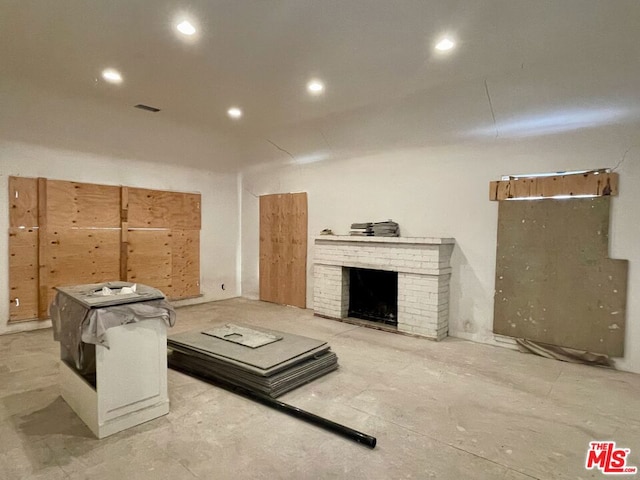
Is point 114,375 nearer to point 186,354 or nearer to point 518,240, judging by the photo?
point 186,354

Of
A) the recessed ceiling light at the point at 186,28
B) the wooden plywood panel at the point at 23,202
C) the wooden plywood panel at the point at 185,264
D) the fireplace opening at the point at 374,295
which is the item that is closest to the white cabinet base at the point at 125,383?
the recessed ceiling light at the point at 186,28

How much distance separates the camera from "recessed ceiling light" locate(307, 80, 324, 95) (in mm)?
4332

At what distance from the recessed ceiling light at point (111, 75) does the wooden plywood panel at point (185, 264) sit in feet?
8.50

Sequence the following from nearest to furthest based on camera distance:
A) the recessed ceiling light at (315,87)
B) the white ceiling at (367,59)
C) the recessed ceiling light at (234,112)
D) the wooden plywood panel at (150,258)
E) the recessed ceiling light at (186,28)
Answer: the white ceiling at (367,59)
the recessed ceiling light at (186,28)
the recessed ceiling light at (315,87)
the recessed ceiling light at (234,112)
the wooden plywood panel at (150,258)

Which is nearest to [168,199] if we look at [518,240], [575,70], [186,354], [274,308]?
[274,308]

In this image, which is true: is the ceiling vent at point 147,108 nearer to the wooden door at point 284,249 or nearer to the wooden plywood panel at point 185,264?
the wooden plywood panel at point 185,264

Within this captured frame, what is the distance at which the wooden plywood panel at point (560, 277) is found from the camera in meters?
3.64

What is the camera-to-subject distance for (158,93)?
187 inches

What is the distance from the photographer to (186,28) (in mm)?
3158

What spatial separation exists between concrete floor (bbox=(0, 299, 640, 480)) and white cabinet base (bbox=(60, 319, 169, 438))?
9cm

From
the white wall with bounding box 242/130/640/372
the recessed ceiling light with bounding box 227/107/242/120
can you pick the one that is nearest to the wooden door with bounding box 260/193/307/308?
the white wall with bounding box 242/130/640/372

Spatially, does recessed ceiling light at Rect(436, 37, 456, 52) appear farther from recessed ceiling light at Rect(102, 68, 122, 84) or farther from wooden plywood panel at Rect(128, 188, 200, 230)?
wooden plywood panel at Rect(128, 188, 200, 230)

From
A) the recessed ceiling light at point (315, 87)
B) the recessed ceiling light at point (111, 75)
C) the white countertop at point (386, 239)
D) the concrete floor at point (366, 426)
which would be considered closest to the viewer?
the concrete floor at point (366, 426)

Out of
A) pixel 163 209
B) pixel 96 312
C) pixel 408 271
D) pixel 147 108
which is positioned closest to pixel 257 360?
pixel 96 312
